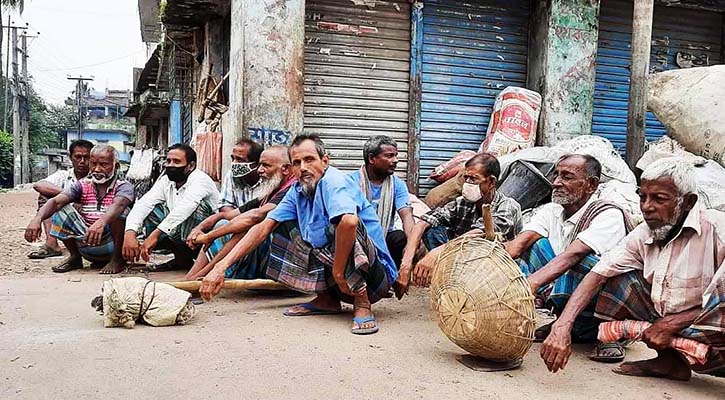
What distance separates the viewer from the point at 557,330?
8.52 feet

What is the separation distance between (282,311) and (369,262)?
2.57ft

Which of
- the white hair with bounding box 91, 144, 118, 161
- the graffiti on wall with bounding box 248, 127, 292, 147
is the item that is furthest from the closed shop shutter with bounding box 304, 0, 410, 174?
the white hair with bounding box 91, 144, 118, 161

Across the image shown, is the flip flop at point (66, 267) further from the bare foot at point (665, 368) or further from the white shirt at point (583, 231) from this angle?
the bare foot at point (665, 368)

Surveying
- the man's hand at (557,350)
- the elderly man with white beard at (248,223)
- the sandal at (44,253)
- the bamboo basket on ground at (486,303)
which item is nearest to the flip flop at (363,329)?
the bamboo basket on ground at (486,303)

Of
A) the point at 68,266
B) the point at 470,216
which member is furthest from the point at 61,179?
the point at 470,216

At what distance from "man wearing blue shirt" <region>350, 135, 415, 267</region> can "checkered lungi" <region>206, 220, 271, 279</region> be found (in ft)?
2.75

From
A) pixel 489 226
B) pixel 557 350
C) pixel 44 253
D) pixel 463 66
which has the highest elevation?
pixel 463 66

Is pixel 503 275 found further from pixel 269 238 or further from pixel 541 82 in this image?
pixel 541 82

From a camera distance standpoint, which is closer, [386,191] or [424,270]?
[424,270]

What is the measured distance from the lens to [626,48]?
7414 mm

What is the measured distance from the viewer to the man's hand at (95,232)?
4.82 metres

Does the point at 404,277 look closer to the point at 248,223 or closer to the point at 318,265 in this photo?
the point at 318,265

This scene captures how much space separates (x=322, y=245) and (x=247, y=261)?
0.83 m

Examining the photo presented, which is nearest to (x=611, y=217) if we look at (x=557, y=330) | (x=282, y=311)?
(x=557, y=330)
